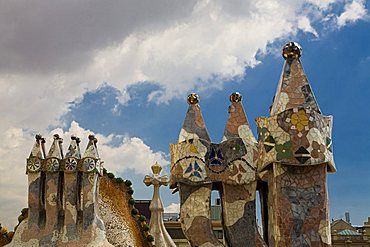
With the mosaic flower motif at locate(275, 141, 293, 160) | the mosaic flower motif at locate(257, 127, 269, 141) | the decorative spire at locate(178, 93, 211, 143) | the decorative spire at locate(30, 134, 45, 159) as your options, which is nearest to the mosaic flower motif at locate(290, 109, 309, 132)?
the mosaic flower motif at locate(275, 141, 293, 160)

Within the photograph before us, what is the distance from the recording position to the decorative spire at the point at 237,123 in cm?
1327

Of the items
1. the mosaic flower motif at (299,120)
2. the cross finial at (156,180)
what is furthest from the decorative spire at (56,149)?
the mosaic flower motif at (299,120)

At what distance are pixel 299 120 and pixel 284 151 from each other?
618mm

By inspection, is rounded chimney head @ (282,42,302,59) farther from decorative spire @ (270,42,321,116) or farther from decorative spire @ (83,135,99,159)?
decorative spire @ (83,135,99,159)

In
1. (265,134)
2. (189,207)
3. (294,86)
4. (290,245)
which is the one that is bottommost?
(290,245)

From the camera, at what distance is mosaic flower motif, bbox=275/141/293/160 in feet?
32.0

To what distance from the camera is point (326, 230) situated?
9680 millimetres

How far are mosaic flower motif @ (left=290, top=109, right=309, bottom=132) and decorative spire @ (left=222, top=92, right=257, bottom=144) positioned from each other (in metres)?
3.29

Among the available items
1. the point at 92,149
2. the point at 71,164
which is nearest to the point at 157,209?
the point at 92,149

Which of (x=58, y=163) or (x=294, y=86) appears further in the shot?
(x=294, y=86)

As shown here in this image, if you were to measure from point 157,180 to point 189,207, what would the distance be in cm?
101

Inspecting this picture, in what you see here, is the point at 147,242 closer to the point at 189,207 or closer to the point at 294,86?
the point at 189,207

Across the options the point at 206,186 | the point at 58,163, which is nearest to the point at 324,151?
the point at 206,186

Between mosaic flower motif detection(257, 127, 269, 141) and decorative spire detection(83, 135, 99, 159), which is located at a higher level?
mosaic flower motif detection(257, 127, 269, 141)
